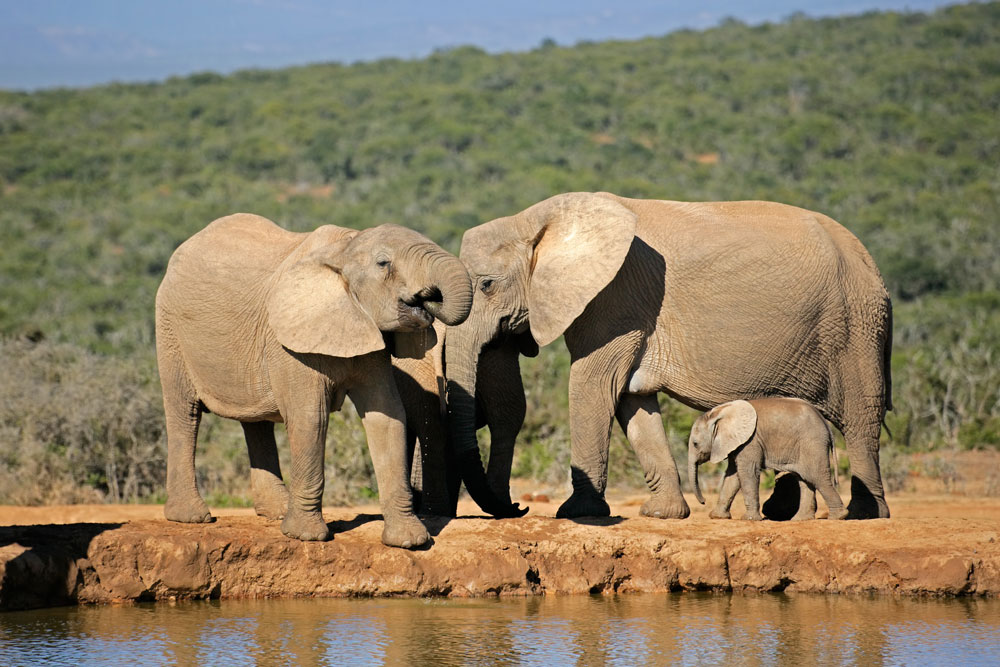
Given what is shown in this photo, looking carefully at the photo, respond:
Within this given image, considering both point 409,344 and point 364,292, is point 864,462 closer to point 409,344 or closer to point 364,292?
point 409,344

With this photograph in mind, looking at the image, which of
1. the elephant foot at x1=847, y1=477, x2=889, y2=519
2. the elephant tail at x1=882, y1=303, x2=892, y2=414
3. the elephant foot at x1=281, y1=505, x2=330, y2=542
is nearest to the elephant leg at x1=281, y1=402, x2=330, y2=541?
the elephant foot at x1=281, y1=505, x2=330, y2=542

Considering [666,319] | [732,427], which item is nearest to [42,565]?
[666,319]

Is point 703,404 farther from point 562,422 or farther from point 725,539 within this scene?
point 562,422

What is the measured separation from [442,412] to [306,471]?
4.02ft

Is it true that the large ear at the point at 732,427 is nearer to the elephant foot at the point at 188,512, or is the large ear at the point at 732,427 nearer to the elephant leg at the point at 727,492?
the elephant leg at the point at 727,492

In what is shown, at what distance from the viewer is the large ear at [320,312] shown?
7.95 m

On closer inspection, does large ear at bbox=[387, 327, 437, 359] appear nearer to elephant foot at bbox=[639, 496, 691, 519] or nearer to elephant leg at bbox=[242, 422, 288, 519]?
elephant leg at bbox=[242, 422, 288, 519]

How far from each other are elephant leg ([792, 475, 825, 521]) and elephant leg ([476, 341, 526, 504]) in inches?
75.6

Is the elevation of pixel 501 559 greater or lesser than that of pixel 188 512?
lesser

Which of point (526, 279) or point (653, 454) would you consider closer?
point (526, 279)

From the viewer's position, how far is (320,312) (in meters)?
8.03

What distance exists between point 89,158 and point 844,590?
4383 cm

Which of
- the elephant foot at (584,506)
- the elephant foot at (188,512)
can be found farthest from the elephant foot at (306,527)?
the elephant foot at (584,506)

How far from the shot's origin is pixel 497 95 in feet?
184
